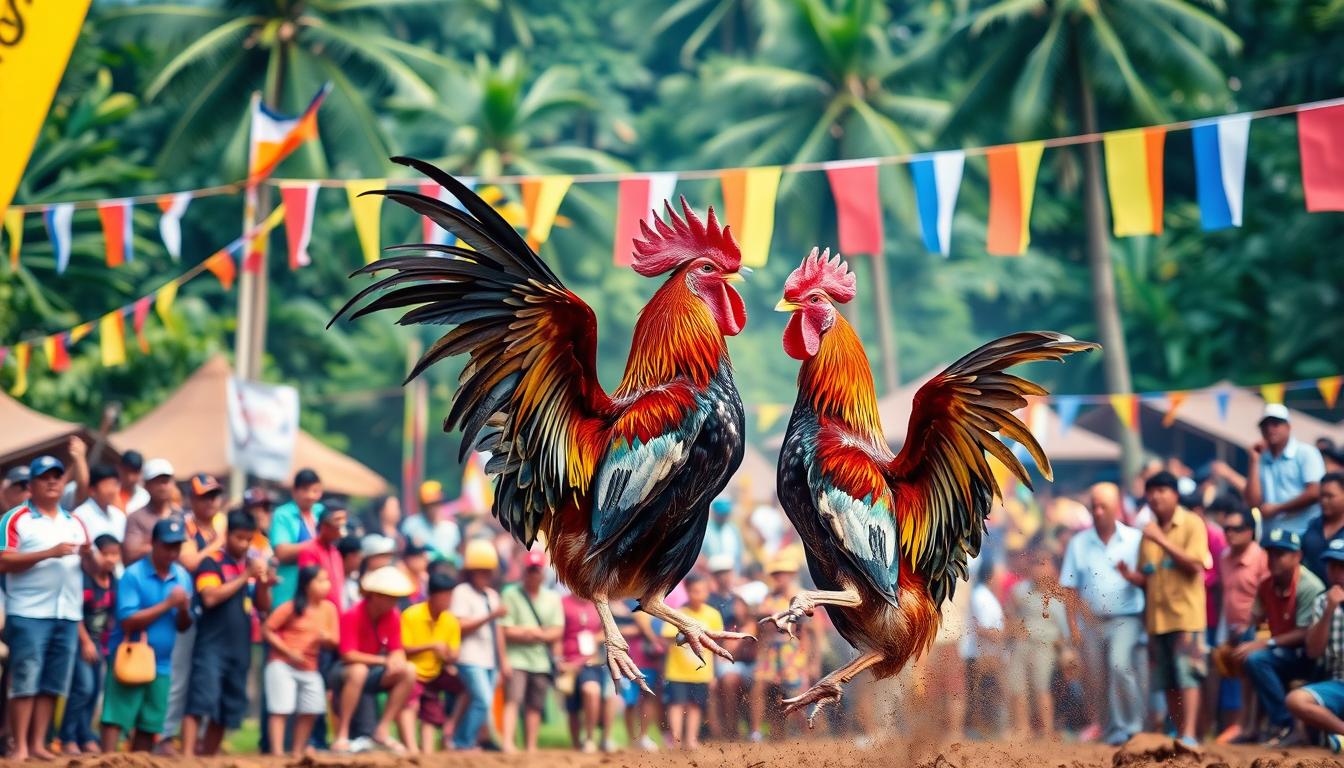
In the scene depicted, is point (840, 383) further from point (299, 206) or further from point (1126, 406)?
point (1126, 406)

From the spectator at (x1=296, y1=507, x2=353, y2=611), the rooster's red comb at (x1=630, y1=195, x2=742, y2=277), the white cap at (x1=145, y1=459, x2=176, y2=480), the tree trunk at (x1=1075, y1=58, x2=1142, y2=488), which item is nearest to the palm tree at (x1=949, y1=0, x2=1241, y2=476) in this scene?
the tree trunk at (x1=1075, y1=58, x2=1142, y2=488)

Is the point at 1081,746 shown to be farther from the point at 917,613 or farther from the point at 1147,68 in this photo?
the point at 1147,68

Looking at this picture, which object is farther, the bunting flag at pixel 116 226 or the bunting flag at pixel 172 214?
the bunting flag at pixel 172 214

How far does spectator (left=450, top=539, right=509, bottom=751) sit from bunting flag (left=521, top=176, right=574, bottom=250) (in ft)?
11.1

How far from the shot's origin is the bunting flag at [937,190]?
12.1 m

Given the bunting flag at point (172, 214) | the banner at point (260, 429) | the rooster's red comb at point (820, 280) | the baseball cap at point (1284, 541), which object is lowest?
the baseball cap at point (1284, 541)

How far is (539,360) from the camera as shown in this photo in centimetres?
592

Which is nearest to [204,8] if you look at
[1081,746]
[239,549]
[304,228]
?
[304,228]

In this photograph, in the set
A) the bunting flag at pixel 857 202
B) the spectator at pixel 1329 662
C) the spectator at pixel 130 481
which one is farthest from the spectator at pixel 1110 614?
the spectator at pixel 130 481

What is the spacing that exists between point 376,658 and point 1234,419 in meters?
17.2

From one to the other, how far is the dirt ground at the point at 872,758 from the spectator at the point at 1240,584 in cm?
78

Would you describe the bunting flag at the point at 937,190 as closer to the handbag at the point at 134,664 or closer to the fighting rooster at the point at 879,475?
the fighting rooster at the point at 879,475

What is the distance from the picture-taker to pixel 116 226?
13375 millimetres

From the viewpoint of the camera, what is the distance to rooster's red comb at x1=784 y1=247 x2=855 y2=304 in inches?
251
